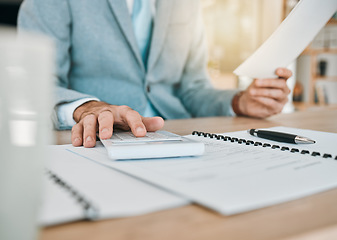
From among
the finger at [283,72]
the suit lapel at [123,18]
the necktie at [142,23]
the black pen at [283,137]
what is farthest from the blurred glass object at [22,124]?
the necktie at [142,23]

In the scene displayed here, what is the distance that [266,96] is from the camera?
893 mm

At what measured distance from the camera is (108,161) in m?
0.41

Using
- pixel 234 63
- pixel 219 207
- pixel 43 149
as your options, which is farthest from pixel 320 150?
pixel 234 63

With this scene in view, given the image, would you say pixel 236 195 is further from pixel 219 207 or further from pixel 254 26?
pixel 254 26

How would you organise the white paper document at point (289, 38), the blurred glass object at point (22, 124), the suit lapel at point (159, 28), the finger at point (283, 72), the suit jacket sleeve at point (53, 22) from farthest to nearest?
the suit lapel at point (159, 28)
the suit jacket sleeve at point (53, 22)
the finger at point (283, 72)
the white paper document at point (289, 38)
the blurred glass object at point (22, 124)

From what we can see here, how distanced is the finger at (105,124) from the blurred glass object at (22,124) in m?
0.28

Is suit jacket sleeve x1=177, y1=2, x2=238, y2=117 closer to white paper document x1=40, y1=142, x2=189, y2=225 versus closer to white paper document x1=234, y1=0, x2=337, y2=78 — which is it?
white paper document x1=234, y1=0, x2=337, y2=78

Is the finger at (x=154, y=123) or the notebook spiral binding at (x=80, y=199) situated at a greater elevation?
the notebook spiral binding at (x=80, y=199)

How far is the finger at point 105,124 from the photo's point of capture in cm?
50

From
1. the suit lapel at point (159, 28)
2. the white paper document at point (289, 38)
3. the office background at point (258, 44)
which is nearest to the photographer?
the white paper document at point (289, 38)

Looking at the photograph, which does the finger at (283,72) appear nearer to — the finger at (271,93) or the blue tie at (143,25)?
the finger at (271,93)

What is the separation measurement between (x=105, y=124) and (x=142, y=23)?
68cm

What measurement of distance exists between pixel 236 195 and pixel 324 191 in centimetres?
9

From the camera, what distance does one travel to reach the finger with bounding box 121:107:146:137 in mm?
494
